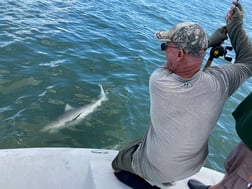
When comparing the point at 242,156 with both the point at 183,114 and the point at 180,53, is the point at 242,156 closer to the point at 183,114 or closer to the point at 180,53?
the point at 183,114

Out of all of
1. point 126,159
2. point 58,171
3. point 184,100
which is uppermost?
point 184,100

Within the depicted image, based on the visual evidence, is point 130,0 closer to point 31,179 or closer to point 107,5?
point 107,5

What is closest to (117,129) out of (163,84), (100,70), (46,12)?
(100,70)

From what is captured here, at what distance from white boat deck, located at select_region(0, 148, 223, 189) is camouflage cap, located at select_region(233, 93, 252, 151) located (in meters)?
1.13

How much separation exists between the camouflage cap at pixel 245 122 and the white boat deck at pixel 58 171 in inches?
44.4

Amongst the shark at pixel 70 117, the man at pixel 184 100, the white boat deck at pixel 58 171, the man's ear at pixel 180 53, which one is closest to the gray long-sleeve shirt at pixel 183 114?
the man at pixel 184 100

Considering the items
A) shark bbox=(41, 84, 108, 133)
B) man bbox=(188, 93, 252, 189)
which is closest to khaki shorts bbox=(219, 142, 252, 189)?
man bbox=(188, 93, 252, 189)

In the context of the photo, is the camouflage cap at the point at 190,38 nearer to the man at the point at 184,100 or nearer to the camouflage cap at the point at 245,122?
the man at the point at 184,100

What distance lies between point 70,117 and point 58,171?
8.58 feet

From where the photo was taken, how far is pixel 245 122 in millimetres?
3203

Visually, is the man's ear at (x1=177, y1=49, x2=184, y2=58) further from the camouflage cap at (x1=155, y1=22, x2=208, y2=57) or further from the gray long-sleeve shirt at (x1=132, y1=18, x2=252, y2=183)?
the gray long-sleeve shirt at (x1=132, y1=18, x2=252, y2=183)

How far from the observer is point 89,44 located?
33.7 feet

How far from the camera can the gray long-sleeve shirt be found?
3.21 metres

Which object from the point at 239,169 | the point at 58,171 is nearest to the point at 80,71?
the point at 58,171
